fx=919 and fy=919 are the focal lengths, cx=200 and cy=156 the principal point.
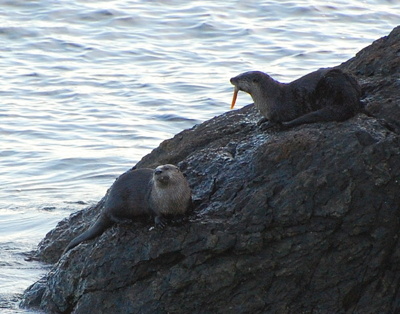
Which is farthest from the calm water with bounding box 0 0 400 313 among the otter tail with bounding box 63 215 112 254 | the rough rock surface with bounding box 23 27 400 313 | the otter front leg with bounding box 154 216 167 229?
the otter front leg with bounding box 154 216 167 229

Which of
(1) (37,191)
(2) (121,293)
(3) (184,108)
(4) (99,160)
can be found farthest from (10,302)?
(3) (184,108)

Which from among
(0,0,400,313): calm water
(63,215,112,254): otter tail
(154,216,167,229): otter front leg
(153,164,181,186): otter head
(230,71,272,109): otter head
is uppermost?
(230,71,272,109): otter head

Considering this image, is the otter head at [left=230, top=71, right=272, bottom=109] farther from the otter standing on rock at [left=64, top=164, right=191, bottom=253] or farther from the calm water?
the calm water

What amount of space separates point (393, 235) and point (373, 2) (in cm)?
1539

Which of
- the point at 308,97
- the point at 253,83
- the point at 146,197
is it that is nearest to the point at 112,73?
the point at 253,83

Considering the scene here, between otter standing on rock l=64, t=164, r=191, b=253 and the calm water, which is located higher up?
otter standing on rock l=64, t=164, r=191, b=253

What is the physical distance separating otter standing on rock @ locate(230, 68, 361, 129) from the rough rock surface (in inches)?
8.9

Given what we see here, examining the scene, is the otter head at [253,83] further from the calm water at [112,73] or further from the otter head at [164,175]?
the calm water at [112,73]

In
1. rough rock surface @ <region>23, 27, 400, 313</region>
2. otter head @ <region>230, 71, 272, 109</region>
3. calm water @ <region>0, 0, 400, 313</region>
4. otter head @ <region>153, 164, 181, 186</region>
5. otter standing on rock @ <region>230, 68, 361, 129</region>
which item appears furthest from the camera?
calm water @ <region>0, 0, 400, 313</region>

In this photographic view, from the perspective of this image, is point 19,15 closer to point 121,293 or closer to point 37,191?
point 37,191

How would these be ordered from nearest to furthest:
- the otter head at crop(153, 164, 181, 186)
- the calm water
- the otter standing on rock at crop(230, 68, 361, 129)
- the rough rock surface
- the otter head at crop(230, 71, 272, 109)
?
the rough rock surface
the otter head at crop(153, 164, 181, 186)
the otter standing on rock at crop(230, 68, 361, 129)
the otter head at crop(230, 71, 272, 109)
the calm water

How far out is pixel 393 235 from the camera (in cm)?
575

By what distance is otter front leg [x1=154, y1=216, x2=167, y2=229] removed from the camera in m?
5.87

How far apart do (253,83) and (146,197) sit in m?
1.33
